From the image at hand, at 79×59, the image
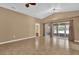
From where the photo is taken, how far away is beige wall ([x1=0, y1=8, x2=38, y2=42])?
7945mm

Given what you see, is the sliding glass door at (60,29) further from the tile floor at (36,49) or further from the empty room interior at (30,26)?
the tile floor at (36,49)

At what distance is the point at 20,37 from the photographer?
34.4 feet

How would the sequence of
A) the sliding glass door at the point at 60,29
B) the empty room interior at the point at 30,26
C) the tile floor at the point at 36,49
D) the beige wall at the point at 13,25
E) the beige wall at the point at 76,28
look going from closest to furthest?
the tile floor at the point at 36,49 → the empty room interior at the point at 30,26 → the beige wall at the point at 13,25 → the beige wall at the point at 76,28 → the sliding glass door at the point at 60,29

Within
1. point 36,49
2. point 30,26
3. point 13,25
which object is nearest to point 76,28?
point 30,26

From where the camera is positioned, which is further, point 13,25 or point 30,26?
point 30,26

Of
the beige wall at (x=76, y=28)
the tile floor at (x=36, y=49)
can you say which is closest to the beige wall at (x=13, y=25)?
the tile floor at (x=36, y=49)

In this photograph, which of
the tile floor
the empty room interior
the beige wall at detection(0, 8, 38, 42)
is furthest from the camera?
the beige wall at detection(0, 8, 38, 42)

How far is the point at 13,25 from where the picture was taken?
9234mm

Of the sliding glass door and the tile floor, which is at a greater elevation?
the sliding glass door

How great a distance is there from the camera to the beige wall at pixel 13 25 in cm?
795

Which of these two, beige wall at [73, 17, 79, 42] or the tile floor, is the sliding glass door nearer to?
Answer: beige wall at [73, 17, 79, 42]

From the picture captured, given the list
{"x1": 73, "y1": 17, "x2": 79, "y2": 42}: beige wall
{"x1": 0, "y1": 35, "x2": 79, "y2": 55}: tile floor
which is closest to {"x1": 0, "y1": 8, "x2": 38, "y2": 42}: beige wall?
{"x1": 0, "y1": 35, "x2": 79, "y2": 55}: tile floor

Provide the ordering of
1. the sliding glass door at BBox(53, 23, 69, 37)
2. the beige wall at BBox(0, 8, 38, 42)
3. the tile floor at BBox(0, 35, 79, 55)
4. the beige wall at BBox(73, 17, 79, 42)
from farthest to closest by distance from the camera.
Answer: the sliding glass door at BBox(53, 23, 69, 37), the beige wall at BBox(73, 17, 79, 42), the beige wall at BBox(0, 8, 38, 42), the tile floor at BBox(0, 35, 79, 55)

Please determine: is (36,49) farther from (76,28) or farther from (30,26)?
(30,26)
